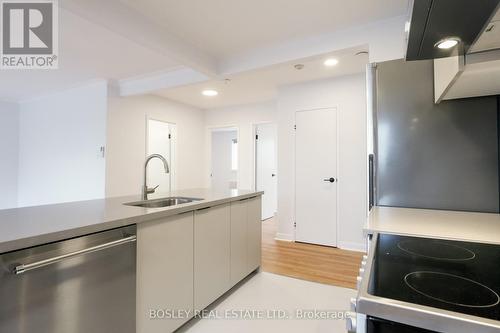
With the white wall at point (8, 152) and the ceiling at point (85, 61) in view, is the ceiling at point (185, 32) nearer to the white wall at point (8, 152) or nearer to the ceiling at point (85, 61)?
the ceiling at point (85, 61)

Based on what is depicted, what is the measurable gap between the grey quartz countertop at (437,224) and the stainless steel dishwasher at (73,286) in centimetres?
122

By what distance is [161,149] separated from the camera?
4969mm

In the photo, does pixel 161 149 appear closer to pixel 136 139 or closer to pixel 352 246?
pixel 136 139

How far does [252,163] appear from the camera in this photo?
5.20m

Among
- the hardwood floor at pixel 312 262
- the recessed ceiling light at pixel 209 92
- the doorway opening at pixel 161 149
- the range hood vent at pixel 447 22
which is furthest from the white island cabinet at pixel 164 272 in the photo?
the doorway opening at pixel 161 149

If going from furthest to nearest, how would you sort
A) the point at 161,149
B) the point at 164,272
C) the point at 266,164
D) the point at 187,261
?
the point at 266,164
the point at 161,149
the point at 187,261
the point at 164,272

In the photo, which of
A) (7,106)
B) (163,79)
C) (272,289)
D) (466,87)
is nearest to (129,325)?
(272,289)

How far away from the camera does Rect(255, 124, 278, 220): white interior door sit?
543 centimetres

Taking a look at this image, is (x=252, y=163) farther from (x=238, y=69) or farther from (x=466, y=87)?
(x=466, y=87)

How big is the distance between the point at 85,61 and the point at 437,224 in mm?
3850

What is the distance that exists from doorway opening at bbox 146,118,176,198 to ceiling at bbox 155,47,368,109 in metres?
0.59

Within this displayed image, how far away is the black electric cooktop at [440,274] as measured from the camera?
0.56 m

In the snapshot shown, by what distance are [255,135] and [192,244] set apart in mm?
3611

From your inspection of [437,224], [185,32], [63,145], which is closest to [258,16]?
[185,32]
